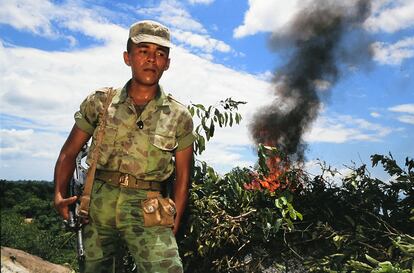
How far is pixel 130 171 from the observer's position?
3.53 meters

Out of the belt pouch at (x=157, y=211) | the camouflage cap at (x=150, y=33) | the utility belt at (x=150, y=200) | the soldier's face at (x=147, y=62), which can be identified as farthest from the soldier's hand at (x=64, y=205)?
the camouflage cap at (x=150, y=33)

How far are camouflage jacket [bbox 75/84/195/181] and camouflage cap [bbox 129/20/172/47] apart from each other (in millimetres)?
421

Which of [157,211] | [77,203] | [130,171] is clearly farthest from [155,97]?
[77,203]

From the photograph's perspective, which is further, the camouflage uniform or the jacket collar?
the jacket collar

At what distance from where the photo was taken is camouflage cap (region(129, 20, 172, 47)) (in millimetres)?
3598

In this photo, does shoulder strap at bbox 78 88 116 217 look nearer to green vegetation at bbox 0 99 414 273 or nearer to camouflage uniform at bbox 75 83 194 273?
camouflage uniform at bbox 75 83 194 273

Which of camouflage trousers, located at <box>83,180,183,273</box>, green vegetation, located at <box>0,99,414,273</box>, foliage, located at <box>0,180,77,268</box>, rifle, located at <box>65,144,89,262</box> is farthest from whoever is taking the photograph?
foliage, located at <box>0,180,77,268</box>

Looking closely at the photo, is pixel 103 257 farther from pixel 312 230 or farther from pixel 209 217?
pixel 312 230

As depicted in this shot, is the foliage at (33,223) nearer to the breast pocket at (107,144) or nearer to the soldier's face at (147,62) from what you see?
the breast pocket at (107,144)

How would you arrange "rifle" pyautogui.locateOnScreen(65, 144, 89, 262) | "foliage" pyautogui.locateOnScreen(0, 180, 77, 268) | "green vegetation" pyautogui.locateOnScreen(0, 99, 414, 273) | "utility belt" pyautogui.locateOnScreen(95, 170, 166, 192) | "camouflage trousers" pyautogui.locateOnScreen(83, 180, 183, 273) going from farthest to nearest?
"foliage" pyautogui.locateOnScreen(0, 180, 77, 268), "green vegetation" pyautogui.locateOnScreen(0, 99, 414, 273), "rifle" pyautogui.locateOnScreen(65, 144, 89, 262), "utility belt" pyautogui.locateOnScreen(95, 170, 166, 192), "camouflage trousers" pyautogui.locateOnScreen(83, 180, 183, 273)

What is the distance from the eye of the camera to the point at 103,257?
3.61 meters

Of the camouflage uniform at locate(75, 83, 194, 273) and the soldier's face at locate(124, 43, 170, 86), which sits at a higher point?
the soldier's face at locate(124, 43, 170, 86)

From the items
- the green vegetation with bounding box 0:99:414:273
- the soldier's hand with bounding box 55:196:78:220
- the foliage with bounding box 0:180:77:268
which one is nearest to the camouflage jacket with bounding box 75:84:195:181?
the soldier's hand with bounding box 55:196:78:220

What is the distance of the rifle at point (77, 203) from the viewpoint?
365 cm
